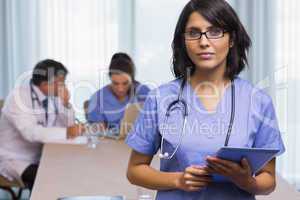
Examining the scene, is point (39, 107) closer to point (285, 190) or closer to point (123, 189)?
point (123, 189)

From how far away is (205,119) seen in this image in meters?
1.51

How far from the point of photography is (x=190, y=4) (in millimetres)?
1492

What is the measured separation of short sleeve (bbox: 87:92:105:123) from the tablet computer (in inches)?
132

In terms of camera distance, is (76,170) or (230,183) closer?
(230,183)

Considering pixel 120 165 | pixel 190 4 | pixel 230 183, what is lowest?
pixel 120 165

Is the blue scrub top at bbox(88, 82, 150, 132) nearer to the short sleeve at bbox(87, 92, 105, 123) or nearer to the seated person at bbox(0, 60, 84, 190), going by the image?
the short sleeve at bbox(87, 92, 105, 123)

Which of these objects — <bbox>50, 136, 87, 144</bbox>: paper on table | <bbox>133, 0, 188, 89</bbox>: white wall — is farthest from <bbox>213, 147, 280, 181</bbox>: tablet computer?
<bbox>133, 0, 188, 89</bbox>: white wall

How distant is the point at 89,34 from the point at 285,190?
10.7 feet

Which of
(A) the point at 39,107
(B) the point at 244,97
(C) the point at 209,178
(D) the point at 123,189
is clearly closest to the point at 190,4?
(B) the point at 244,97

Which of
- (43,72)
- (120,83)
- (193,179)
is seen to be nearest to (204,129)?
(193,179)

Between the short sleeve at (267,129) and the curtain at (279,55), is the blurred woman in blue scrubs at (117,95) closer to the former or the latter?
the curtain at (279,55)

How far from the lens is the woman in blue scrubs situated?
1.45 meters

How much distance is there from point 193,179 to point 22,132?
8.85 ft

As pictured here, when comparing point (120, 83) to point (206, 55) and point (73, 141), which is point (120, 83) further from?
point (206, 55)
